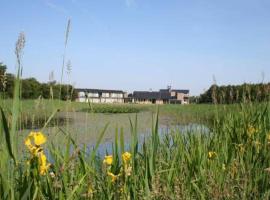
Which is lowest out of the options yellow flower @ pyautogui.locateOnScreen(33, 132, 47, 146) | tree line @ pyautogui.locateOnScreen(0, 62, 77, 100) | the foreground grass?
the foreground grass

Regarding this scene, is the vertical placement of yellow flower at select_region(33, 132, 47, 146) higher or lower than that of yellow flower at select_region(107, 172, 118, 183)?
higher

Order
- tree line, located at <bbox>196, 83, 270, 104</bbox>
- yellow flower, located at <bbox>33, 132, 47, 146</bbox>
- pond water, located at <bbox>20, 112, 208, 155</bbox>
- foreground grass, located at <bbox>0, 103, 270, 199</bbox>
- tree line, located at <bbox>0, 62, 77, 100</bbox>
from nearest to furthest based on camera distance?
yellow flower, located at <bbox>33, 132, 47, 146</bbox>
foreground grass, located at <bbox>0, 103, 270, 199</bbox>
tree line, located at <bbox>0, 62, 77, 100</bbox>
pond water, located at <bbox>20, 112, 208, 155</bbox>
tree line, located at <bbox>196, 83, 270, 104</bbox>

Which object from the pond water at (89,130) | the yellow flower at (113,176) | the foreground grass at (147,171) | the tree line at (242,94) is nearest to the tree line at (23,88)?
the pond water at (89,130)

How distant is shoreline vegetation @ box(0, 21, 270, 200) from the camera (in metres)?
1.56

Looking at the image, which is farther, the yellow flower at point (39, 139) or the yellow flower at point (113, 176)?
the yellow flower at point (113, 176)

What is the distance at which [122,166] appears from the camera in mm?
2191

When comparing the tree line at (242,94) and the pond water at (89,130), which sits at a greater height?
the tree line at (242,94)

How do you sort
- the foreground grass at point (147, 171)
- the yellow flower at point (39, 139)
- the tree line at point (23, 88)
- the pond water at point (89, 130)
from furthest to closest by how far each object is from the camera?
1. the pond water at point (89, 130)
2. the tree line at point (23, 88)
3. the foreground grass at point (147, 171)
4. the yellow flower at point (39, 139)

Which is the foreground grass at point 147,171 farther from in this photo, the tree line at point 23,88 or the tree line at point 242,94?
the tree line at point 242,94

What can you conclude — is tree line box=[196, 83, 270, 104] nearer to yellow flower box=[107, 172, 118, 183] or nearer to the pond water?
the pond water

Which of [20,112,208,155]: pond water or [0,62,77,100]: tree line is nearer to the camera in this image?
[0,62,77,100]: tree line

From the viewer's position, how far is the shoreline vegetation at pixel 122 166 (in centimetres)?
156

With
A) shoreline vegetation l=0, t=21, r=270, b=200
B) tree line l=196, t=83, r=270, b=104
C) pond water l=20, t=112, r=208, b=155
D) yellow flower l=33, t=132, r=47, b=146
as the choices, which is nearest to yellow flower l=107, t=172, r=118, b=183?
shoreline vegetation l=0, t=21, r=270, b=200

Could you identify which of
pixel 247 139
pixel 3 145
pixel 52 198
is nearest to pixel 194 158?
pixel 247 139
